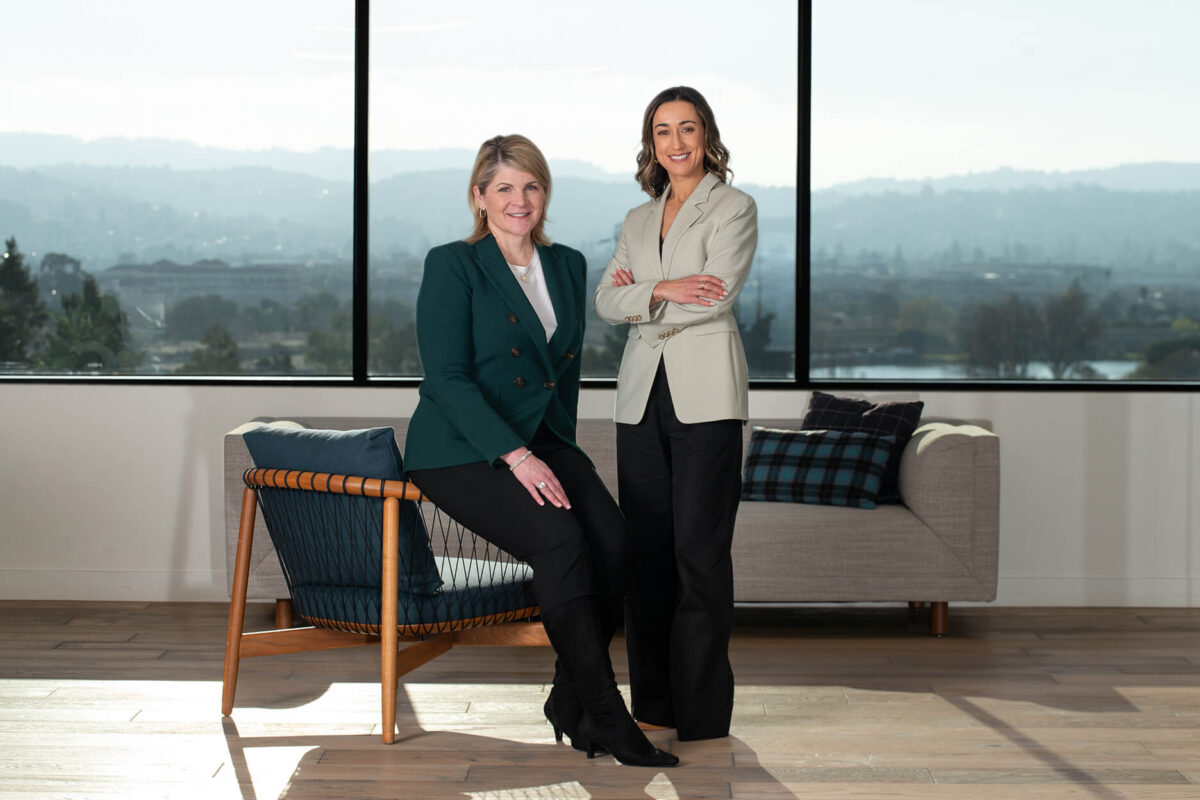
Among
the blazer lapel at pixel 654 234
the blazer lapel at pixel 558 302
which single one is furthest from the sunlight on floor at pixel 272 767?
the blazer lapel at pixel 654 234

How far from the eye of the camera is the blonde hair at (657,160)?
2.97 metres

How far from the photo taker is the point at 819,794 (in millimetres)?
2695

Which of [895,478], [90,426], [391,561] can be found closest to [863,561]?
[895,478]

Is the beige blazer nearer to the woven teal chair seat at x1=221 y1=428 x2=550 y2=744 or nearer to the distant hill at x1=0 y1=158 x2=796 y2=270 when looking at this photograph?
the woven teal chair seat at x1=221 y1=428 x2=550 y2=744

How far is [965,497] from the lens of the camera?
415 cm

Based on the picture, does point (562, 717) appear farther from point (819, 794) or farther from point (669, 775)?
point (819, 794)

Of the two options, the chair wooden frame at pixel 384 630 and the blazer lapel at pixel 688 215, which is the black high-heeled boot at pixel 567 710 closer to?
the chair wooden frame at pixel 384 630

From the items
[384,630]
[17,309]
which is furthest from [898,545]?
[17,309]

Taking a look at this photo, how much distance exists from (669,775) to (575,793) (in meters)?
0.24

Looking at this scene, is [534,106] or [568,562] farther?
[534,106]

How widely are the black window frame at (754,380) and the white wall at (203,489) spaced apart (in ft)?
0.33

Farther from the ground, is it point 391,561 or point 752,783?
point 391,561

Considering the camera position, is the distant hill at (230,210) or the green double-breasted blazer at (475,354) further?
the distant hill at (230,210)

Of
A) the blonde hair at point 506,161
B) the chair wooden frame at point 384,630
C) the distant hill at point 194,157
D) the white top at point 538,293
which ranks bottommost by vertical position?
the chair wooden frame at point 384,630
